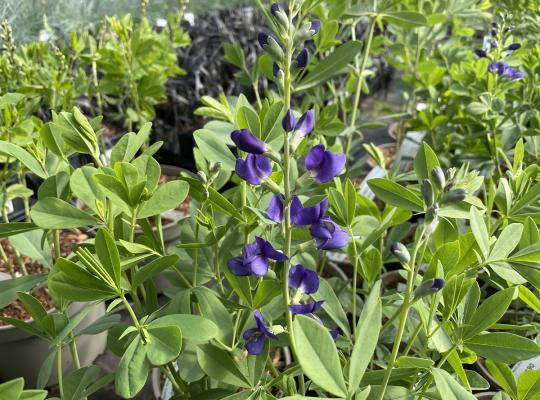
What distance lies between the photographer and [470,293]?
73cm

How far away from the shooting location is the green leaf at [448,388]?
1.96 ft

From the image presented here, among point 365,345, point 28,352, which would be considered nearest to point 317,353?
point 365,345

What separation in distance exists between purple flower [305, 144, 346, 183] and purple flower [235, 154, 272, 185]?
48mm

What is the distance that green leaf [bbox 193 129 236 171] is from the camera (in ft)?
2.57

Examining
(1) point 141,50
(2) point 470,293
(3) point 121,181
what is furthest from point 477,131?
(3) point 121,181

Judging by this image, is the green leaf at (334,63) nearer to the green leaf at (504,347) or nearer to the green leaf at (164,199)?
the green leaf at (164,199)

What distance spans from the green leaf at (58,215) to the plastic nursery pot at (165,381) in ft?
1.40

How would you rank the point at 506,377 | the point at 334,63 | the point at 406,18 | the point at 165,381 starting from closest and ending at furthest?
1. the point at 506,377
2. the point at 334,63
3. the point at 165,381
4. the point at 406,18

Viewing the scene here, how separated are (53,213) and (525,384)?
24.1 inches

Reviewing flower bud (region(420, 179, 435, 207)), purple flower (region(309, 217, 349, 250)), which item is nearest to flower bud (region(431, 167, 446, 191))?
flower bud (region(420, 179, 435, 207))

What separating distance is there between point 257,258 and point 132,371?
18 centimetres

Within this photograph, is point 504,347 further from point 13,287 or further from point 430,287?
point 13,287

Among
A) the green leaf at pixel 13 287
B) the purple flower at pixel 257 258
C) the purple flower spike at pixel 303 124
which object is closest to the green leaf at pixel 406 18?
the purple flower spike at pixel 303 124

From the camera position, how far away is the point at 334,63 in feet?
2.95
